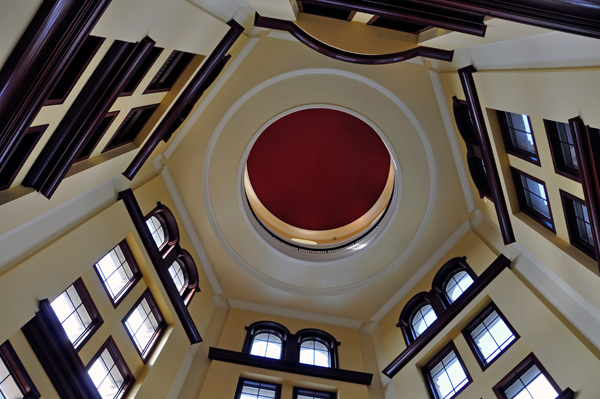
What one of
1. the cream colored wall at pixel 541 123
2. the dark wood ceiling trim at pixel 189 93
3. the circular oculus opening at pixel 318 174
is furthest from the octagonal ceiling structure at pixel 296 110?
the circular oculus opening at pixel 318 174

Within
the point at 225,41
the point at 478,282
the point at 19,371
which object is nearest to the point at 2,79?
the point at 19,371

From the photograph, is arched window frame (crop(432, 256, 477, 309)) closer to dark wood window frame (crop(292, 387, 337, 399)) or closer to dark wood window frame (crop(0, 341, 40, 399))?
dark wood window frame (crop(292, 387, 337, 399))

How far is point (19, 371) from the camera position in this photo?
5926mm

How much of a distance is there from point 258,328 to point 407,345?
15.4 feet

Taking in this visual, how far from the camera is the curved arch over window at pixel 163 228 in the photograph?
35.1 feet

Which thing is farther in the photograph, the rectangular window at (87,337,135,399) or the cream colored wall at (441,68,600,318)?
the rectangular window at (87,337,135,399)

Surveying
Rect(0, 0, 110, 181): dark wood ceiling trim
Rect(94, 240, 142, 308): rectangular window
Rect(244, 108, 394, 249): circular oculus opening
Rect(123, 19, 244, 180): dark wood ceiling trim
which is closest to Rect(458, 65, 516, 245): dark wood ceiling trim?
Rect(123, 19, 244, 180): dark wood ceiling trim

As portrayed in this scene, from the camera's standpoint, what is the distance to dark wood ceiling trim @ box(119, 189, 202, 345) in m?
9.32

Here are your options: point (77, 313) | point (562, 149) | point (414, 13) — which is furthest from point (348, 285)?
point (414, 13)

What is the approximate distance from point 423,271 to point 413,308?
1.23 meters

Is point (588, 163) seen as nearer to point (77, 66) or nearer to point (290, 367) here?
point (77, 66)

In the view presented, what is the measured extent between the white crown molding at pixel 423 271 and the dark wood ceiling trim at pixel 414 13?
6.94 metres

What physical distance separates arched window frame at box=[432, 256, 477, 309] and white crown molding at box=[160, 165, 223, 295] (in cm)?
696

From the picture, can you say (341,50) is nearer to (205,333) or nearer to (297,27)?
(297,27)
